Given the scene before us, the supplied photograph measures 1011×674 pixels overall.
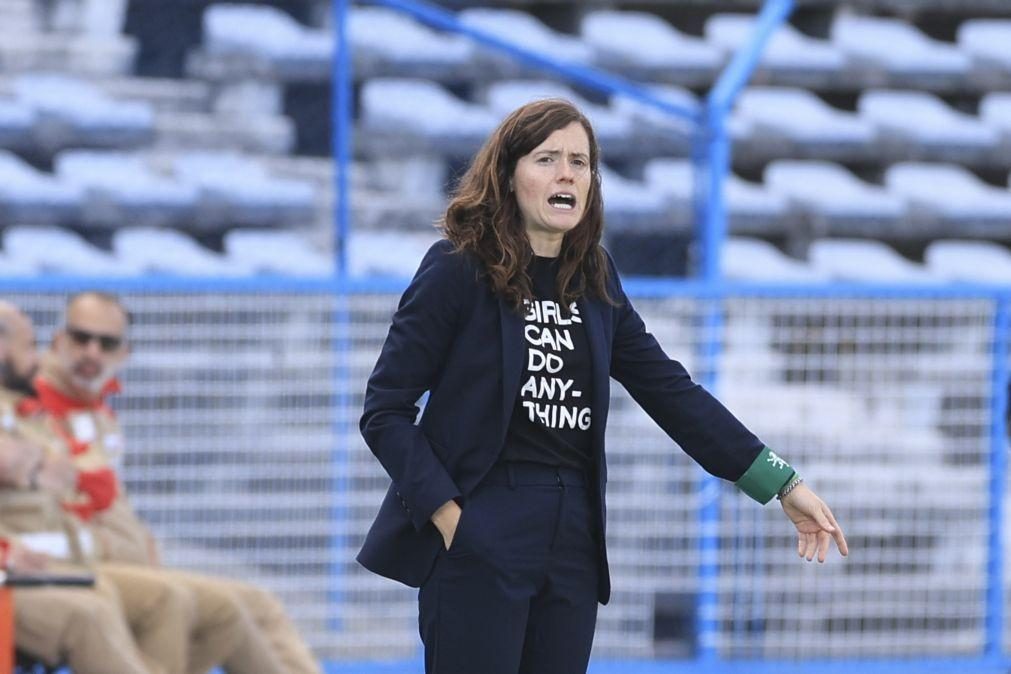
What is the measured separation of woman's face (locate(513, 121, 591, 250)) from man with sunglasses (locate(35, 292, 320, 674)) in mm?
2884

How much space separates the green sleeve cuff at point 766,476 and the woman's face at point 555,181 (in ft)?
1.79

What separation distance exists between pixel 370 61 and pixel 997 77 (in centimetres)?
429

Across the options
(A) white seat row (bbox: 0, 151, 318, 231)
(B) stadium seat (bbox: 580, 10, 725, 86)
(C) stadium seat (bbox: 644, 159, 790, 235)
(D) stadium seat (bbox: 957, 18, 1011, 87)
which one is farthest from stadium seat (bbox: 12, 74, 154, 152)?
(D) stadium seat (bbox: 957, 18, 1011, 87)

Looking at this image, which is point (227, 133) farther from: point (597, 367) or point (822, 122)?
point (597, 367)

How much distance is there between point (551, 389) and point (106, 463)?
3.03 meters

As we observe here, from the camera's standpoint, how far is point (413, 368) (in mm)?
3326

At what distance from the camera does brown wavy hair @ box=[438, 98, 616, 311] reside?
11.0ft

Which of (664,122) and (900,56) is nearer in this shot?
(664,122)

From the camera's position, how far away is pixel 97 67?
32.7 feet

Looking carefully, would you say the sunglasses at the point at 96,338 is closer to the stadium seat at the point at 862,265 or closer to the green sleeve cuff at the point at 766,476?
the green sleeve cuff at the point at 766,476

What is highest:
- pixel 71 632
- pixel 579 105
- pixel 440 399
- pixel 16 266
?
pixel 579 105

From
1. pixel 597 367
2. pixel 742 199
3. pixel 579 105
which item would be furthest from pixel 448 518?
pixel 742 199

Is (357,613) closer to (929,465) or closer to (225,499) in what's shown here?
(225,499)

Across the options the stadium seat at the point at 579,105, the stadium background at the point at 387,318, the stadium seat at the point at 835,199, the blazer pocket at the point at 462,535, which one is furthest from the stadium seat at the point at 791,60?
the blazer pocket at the point at 462,535
